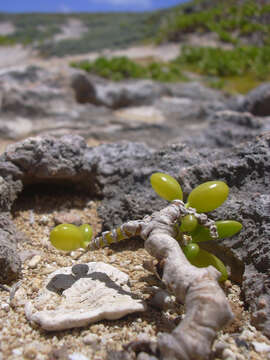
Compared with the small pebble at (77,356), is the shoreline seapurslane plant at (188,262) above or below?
above

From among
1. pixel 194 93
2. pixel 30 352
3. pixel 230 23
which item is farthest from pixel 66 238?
pixel 230 23

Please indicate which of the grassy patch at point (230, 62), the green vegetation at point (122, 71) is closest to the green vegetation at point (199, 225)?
the green vegetation at point (122, 71)

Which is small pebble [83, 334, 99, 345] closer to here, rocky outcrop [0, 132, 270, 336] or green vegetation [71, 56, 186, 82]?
rocky outcrop [0, 132, 270, 336]

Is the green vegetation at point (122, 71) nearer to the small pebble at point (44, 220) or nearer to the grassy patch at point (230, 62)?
the grassy patch at point (230, 62)

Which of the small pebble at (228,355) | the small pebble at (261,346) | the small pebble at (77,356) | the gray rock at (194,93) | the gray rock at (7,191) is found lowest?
the gray rock at (194,93)

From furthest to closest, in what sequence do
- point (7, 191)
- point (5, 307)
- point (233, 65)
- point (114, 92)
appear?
→ point (233, 65) → point (114, 92) → point (7, 191) → point (5, 307)

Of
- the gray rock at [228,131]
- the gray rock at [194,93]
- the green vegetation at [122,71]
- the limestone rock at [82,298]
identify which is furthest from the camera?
the green vegetation at [122,71]

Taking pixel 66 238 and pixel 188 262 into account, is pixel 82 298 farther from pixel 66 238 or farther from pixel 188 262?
pixel 188 262
